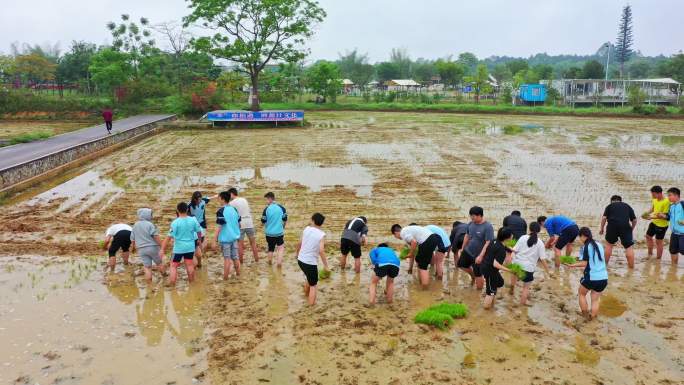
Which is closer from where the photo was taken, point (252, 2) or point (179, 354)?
point (179, 354)

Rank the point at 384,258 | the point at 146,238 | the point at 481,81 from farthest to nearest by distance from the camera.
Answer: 1. the point at 481,81
2. the point at 146,238
3. the point at 384,258

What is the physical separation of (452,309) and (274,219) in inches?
126

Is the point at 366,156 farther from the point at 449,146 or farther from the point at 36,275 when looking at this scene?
the point at 36,275

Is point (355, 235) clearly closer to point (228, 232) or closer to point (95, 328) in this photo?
point (228, 232)

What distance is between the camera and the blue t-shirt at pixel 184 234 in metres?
7.44

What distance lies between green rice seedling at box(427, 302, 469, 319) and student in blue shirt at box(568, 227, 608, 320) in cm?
152

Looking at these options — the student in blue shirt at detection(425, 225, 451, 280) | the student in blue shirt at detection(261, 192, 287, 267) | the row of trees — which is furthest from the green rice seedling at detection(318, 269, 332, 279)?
the row of trees

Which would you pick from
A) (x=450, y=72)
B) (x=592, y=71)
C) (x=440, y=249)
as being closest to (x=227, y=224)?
(x=440, y=249)

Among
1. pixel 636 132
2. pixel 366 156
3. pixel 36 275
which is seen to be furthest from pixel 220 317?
pixel 636 132

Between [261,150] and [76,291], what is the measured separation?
14.1 meters

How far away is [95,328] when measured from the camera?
6.36 meters

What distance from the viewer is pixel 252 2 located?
3503 centimetres

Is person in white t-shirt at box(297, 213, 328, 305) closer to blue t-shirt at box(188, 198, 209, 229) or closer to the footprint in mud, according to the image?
blue t-shirt at box(188, 198, 209, 229)

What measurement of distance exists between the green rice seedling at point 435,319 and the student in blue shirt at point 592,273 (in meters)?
1.78
